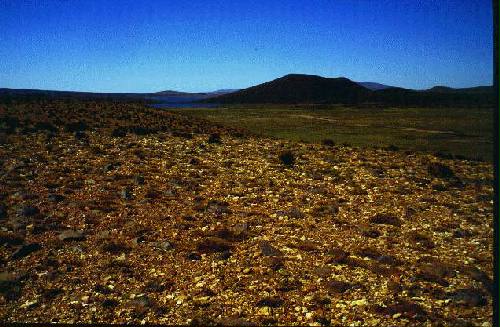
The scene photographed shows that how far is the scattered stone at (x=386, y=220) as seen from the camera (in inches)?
409

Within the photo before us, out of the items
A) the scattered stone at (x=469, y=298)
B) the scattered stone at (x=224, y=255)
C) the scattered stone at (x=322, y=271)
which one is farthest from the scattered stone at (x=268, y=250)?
the scattered stone at (x=469, y=298)

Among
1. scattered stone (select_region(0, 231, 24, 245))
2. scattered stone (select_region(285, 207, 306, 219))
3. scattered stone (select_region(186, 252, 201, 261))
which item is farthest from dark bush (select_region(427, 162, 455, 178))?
scattered stone (select_region(0, 231, 24, 245))

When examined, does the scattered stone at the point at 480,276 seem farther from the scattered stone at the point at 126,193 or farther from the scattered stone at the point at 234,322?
the scattered stone at the point at 126,193

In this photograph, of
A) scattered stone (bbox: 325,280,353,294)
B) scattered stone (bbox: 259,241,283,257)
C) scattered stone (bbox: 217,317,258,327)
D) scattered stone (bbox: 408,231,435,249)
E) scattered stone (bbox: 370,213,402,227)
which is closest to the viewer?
scattered stone (bbox: 217,317,258,327)

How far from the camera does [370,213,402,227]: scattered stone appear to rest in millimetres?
10398

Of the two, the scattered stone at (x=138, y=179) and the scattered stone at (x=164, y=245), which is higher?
the scattered stone at (x=138, y=179)

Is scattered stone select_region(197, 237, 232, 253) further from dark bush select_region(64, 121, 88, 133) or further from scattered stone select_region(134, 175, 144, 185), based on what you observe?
dark bush select_region(64, 121, 88, 133)

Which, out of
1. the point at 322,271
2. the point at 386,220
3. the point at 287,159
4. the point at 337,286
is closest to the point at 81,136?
the point at 287,159

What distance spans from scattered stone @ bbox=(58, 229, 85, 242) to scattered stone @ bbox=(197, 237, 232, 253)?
2786 mm

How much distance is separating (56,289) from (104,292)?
86 centimetres

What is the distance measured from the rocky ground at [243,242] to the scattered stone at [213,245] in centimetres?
5

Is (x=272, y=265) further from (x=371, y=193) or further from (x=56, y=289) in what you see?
(x=371, y=193)

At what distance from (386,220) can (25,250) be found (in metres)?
8.64

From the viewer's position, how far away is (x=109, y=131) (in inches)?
1020
